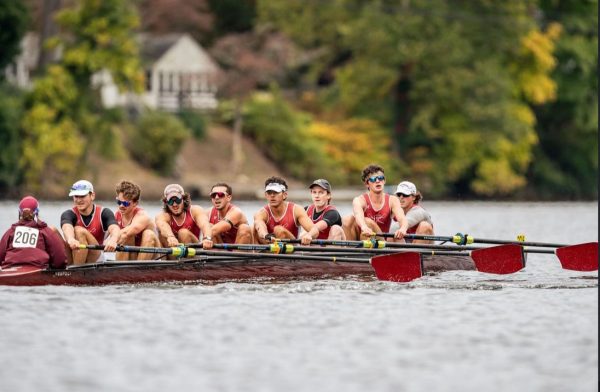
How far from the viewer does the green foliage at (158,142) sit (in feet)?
189

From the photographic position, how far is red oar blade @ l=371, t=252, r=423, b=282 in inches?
816

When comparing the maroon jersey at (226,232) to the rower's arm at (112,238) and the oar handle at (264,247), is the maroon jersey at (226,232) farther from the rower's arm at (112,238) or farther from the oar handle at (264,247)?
the rower's arm at (112,238)

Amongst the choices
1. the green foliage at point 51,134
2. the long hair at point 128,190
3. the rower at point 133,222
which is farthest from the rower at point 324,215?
the green foliage at point 51,134

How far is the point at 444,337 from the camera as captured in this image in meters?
16.0

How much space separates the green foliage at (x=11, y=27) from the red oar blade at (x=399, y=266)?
1212 inches

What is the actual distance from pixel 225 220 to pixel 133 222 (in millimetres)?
1652

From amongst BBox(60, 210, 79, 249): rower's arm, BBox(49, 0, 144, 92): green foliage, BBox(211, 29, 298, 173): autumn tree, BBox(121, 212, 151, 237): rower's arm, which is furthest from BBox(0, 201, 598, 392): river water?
BBox(211, 29, 298, 173): autumn tree

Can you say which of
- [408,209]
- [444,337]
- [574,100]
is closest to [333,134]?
[574,100]

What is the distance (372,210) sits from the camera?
898 inches

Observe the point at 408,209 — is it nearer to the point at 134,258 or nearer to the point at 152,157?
the point at 134,258

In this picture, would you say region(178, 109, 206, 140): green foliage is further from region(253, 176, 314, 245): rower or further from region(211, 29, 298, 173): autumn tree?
region(253, 176, 314, 245): rower

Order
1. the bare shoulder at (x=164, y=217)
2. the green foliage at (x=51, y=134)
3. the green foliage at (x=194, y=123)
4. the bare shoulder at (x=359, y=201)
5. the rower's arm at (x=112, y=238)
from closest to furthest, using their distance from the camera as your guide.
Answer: the rower's arm at (x=112, y=238)
the bare shoulder at (x=164, y=217)
the bare shoulder at (x=359, y=201)
the green foliage at (x=51, y=134)
the green foliage at (x=194, y=123)

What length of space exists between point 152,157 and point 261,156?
7.78 metres

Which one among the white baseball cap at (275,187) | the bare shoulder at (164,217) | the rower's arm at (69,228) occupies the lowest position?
the rower's arm at (69,228)
